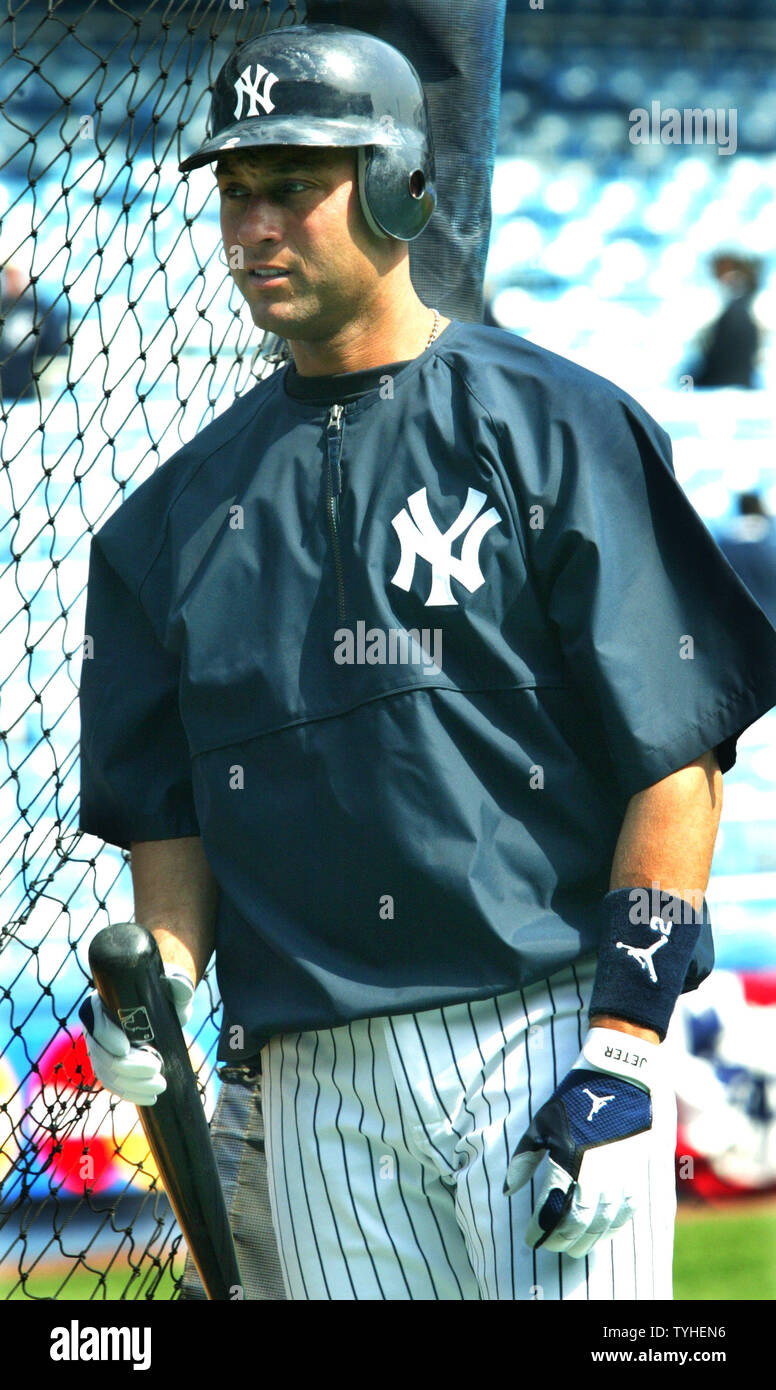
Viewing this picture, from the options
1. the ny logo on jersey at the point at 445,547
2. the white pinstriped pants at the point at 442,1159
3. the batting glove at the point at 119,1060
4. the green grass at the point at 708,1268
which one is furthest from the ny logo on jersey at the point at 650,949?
the green grass at the point at 708,1268

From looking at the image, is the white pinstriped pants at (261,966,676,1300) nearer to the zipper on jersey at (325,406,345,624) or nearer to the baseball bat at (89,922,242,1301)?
the baseball bat at (89,922,242,1301)

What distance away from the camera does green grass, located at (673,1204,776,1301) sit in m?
3.56

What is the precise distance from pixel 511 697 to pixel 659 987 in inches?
11.5

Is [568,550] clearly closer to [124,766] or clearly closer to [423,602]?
[423,602]

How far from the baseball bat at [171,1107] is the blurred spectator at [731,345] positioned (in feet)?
16.8

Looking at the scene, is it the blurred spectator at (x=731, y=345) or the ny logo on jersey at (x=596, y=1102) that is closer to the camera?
the ny logo on jersey at (x=596, y=1102)

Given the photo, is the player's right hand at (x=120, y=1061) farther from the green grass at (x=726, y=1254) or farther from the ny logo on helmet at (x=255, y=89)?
the green grass at (x=726, y=1254)

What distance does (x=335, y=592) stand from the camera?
1.47 meters

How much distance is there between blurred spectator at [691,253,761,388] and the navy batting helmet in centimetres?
483

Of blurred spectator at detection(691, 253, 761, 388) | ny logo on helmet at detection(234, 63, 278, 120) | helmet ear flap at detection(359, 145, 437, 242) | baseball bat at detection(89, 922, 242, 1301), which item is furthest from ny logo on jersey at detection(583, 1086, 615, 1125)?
blurred spectator at detection(691, 253, 761, 388)

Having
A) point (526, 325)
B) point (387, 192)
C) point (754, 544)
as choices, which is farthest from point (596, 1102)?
point (526, 325)

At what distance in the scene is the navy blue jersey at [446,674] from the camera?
4.58 ft
